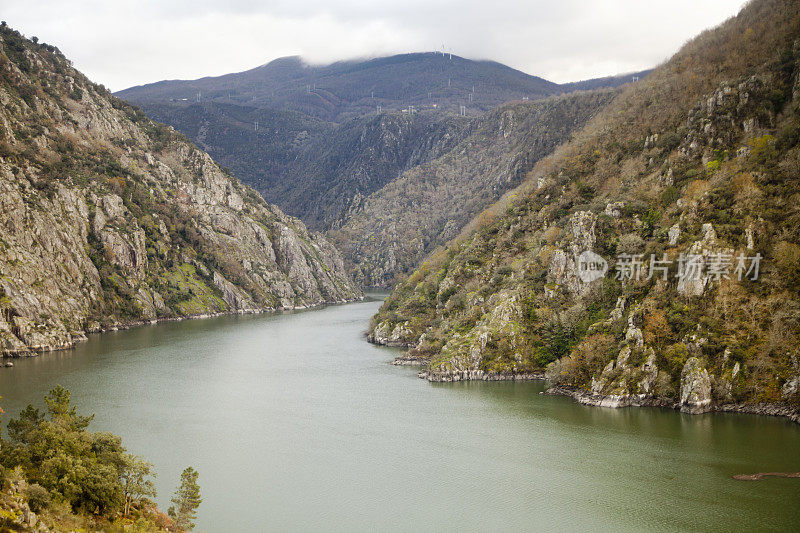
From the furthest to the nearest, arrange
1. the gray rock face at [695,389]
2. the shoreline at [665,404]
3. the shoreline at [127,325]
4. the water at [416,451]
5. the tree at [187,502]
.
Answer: the shoreline at [127,325] → the gray rock face at [695,389] → the shoreline at [665,404] → the water at [416,451] → the tree at [187,502]

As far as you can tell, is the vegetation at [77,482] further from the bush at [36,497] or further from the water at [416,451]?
the water at [416,451]

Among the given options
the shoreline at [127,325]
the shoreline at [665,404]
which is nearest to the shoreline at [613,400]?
the shoreline at [665,404]

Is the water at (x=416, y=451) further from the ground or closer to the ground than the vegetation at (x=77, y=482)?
closer to the ground

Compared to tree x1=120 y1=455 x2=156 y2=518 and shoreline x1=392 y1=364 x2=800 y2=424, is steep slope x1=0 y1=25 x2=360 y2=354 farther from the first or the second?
shoreline x1=392 y1=364 x2=800 y2=424

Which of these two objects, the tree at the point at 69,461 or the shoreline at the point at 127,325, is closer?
the tree at the point at 69,461

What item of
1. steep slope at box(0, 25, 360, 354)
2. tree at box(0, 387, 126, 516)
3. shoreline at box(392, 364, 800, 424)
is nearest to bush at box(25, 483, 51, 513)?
tree at box(0, 387, 126, 516)

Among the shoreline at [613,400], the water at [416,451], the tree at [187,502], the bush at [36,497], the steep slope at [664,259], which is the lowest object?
the water at [416,451]

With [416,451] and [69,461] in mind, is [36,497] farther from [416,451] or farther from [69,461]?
[416,451]
